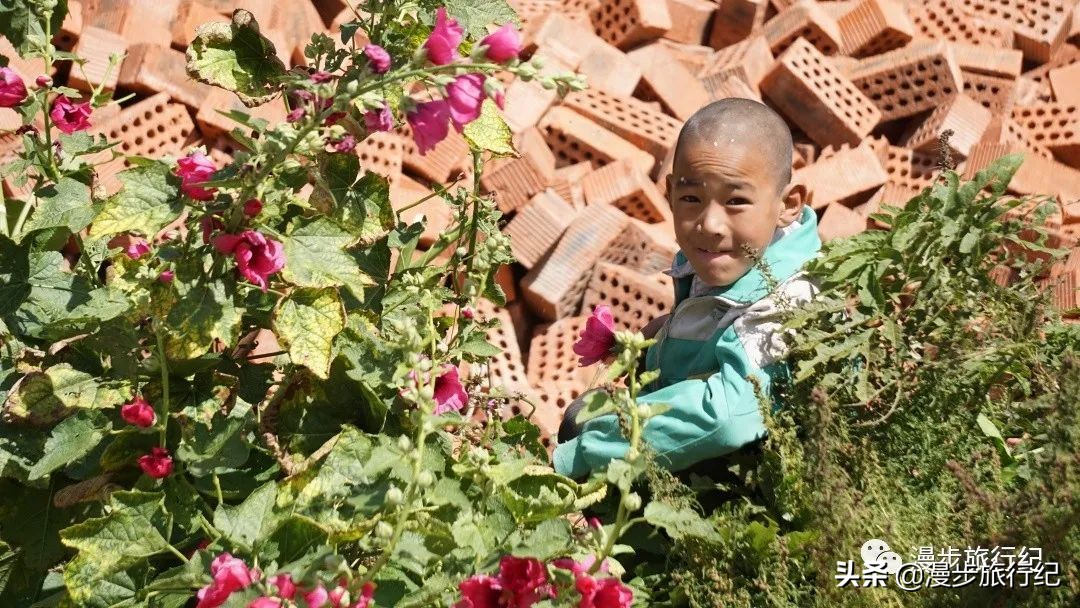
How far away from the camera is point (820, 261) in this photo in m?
2.52

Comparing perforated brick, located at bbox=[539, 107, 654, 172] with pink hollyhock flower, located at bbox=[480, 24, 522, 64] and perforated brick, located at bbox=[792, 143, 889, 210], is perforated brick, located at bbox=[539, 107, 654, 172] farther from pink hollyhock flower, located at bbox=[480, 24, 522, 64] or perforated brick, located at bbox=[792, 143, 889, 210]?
pink hollyhock flower, located at bbox=[480, 24, 522, 64]

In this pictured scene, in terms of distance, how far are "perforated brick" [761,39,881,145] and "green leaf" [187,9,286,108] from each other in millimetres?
2736

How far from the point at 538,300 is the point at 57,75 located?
1.76 m

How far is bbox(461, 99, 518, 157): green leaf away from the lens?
7.38 ft

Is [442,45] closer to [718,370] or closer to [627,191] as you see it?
[718,370]

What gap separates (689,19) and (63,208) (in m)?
3.43

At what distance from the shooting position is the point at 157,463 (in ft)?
6.59

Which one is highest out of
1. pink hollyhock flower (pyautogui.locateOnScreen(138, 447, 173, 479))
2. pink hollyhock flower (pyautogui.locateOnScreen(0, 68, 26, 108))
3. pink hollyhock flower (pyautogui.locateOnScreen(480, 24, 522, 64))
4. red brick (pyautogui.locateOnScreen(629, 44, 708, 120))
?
pink hollyhock flower (pyautogui.locateOnScreen(480, 24, 522, 64))

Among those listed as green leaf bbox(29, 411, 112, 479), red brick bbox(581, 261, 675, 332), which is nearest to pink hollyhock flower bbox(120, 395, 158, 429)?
green leaf bbox(29, 411, 112, 479)

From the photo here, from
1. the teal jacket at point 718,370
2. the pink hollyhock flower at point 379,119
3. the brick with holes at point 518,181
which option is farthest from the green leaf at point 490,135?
the brick with holes at point 518,181

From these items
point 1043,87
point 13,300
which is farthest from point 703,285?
point 1043,87

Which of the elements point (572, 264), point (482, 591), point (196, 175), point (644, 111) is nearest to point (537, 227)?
point (572, 264)

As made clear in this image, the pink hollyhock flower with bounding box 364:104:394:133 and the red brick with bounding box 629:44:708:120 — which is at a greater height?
the pink hollyhock flower with bounding box 364:104:394:133

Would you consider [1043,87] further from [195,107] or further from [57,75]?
[57,75]
